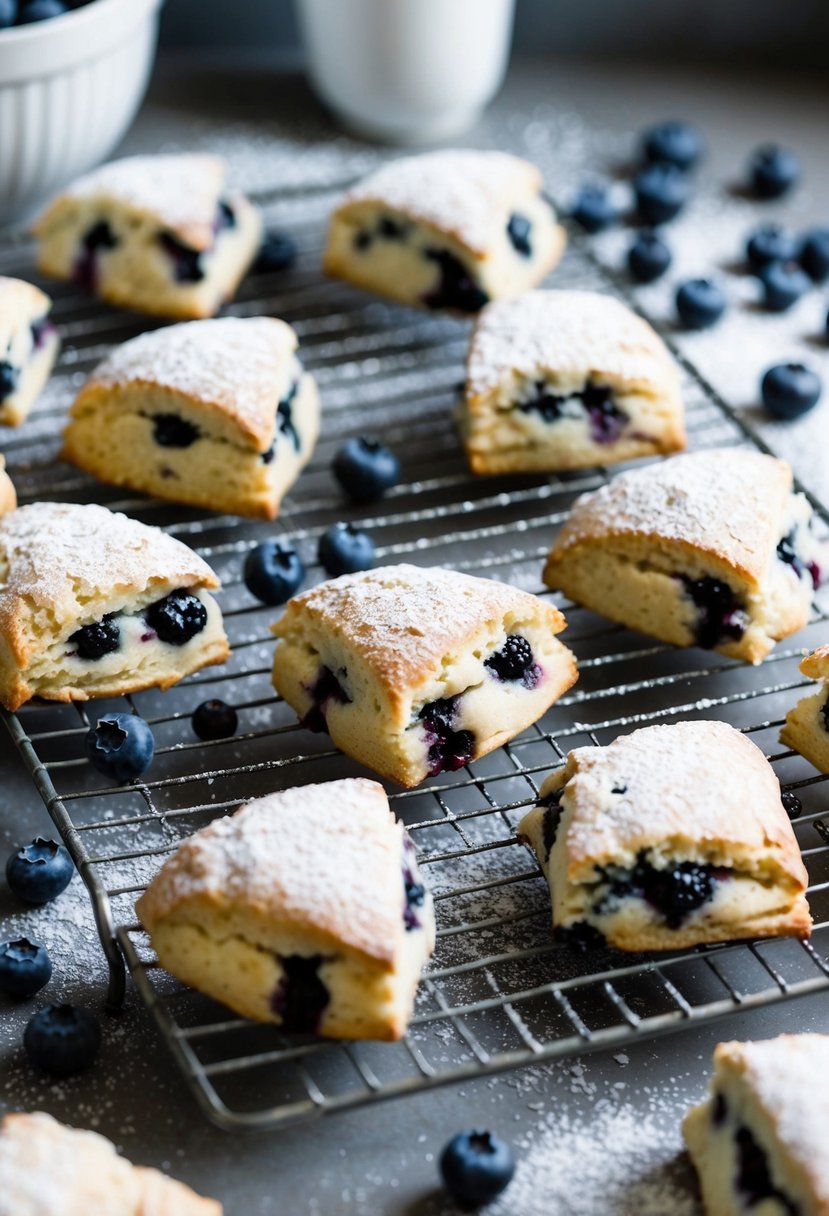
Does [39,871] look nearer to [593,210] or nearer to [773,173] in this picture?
[593,210]

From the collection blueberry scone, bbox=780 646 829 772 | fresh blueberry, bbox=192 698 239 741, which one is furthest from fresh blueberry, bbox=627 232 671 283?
fresh blueberry, bbox=192 698 239 741

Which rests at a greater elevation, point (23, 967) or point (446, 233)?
point (446, 233)

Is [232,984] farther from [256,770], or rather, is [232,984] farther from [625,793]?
[625,793]

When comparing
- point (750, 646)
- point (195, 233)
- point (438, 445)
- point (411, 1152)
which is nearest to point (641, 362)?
point (438, 445)

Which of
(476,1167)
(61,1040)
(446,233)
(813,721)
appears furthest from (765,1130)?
(446,233)

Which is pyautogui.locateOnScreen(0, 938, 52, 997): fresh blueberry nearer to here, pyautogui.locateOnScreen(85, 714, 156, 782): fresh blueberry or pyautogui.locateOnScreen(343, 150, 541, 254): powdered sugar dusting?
pyautogui.locateOnScreen(85, 714, 156, 782): fresh blueberry
